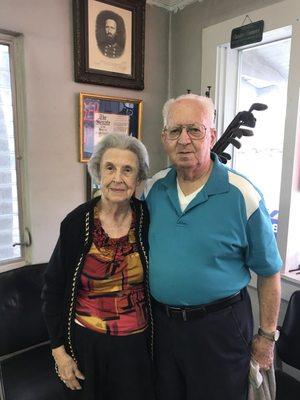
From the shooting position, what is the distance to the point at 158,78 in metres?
2.21

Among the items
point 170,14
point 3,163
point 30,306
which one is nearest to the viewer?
point 30,306

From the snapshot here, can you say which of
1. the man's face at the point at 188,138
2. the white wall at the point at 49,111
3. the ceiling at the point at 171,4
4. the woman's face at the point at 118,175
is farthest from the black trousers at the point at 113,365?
the ceiling at the point at 171,4

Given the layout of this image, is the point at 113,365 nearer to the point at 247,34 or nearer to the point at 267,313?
the point at 267,313

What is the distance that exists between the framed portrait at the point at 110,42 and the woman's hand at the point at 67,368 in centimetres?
138

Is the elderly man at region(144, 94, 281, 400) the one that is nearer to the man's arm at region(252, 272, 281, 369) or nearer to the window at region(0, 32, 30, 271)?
the man's arm at region(252, 272, 281, 369)

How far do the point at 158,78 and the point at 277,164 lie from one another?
96 cm

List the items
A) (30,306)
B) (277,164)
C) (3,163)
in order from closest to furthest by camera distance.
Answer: (30,306) → (3,163) → (277,164)

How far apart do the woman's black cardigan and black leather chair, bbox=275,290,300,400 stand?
722 mm

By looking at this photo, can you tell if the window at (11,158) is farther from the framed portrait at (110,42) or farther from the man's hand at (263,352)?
the man's hand at (263,352)

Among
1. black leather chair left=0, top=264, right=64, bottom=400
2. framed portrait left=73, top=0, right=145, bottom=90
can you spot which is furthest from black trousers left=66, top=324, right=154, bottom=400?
framed portrait left=73, top=0, right=145, bottom=90

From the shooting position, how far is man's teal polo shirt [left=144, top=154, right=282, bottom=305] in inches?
40.8

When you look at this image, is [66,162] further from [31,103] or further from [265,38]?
[265,38]

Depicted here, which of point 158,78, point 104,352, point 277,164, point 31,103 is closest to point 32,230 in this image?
point 31,103

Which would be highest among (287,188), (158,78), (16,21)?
(16,21)
